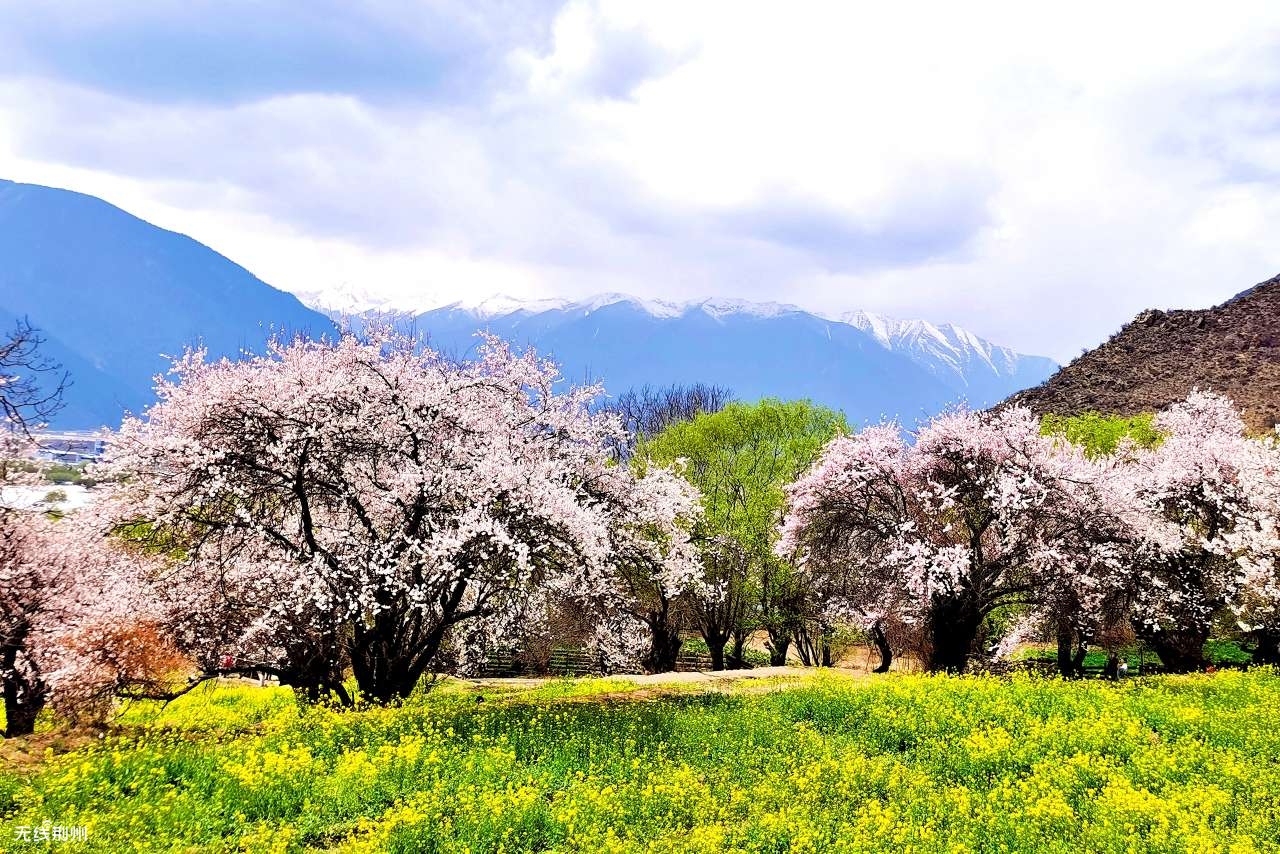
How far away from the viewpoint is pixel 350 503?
16453 mm

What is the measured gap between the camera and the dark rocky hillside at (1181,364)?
2795 inches

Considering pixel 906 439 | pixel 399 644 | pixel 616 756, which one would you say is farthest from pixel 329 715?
pixel 906 439

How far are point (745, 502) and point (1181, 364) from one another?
70.7 m

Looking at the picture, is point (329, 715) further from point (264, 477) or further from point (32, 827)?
point (32, 827)

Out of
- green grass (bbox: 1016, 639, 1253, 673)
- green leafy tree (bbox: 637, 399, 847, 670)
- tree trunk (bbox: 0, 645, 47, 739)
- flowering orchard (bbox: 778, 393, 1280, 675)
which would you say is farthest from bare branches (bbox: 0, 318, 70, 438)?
green grass (bbox: 1016, 639, 1253, 673)

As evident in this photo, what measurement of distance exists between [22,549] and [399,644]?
9233 mm

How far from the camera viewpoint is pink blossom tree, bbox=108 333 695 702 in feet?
50.2

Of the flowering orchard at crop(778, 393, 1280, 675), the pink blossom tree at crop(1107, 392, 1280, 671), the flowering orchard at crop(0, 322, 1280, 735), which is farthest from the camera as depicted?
the pink blossom tree at crop(1107, 392, 1280, 671)

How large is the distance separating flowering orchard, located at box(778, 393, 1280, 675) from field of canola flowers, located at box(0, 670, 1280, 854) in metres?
6.09

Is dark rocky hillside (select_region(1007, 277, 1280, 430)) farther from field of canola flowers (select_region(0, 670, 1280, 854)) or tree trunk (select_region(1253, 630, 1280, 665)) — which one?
field of canola flowers (select_region(0, 670, 1280, 854))

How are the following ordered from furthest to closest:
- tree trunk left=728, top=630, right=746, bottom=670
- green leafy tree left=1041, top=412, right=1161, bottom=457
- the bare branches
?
green leafy tree left=1041, top=412, right=1161, bottom=457 → tree trunk left=728, top=630, right=746, bottom=670 → the bare branches

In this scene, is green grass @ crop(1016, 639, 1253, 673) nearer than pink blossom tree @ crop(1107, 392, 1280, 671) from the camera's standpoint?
No

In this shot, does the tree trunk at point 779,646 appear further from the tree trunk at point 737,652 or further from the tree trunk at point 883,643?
the tree trunk at point 883,643

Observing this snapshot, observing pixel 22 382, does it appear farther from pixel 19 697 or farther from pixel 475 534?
pixel 19 697
